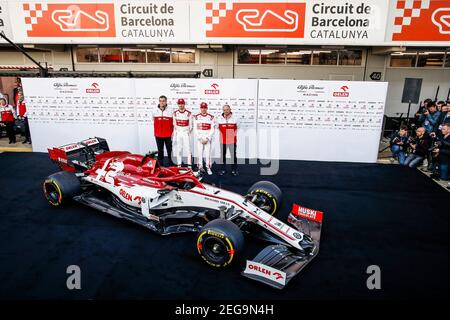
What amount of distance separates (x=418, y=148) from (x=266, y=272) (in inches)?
224

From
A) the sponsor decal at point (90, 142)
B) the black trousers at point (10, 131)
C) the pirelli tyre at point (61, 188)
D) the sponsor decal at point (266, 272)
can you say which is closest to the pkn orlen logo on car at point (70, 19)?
the black trousers at point (10, 131)

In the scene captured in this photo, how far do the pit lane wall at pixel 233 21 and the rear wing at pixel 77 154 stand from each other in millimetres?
3524

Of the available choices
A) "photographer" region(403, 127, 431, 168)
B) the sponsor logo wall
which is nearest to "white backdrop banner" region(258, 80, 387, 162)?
"photographer" region(403, 127, 431, 168)

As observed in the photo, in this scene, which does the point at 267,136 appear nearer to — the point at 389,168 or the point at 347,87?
the point at 347,87

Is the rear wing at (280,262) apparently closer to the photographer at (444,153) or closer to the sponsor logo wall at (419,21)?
the photographer at (444,153)

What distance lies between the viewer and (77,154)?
605 cm

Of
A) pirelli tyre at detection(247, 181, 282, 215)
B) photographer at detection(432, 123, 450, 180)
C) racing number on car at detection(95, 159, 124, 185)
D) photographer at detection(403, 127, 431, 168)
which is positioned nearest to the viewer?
pirelli tyre at detection(247, 181, 282, 215)

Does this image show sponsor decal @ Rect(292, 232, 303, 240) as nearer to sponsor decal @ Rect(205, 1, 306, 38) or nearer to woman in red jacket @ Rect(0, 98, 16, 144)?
sponsor decal @ Rect(205, 1, 306, 38)

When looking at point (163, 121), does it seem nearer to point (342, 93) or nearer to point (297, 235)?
point (342, 93)

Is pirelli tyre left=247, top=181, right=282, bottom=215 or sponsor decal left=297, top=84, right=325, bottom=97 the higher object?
sponsor decal left=297, top=84, right=325, bottom=97

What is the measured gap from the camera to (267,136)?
795 cm

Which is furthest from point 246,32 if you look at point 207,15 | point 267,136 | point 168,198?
point 168,198

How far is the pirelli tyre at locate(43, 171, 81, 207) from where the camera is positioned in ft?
16.4

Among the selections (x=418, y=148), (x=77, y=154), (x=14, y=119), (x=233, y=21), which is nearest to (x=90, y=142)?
(x=77, y=154)
